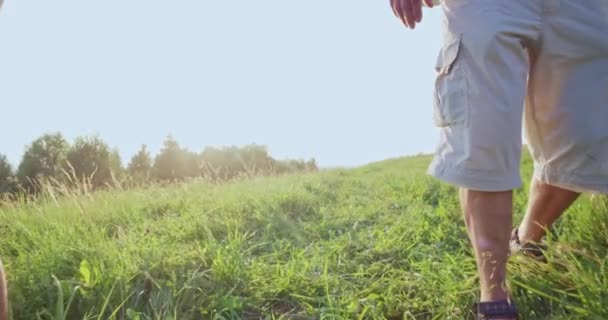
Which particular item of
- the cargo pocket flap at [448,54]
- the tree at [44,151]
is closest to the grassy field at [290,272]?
the cargo pocket flap at [448,54]

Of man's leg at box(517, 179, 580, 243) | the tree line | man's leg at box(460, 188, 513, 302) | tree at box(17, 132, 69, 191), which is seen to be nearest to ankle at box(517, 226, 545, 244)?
man's leg at box(517, 179, 580, 243)

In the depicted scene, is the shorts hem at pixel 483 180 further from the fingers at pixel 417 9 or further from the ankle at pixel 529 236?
the ankle at pixel 529 236

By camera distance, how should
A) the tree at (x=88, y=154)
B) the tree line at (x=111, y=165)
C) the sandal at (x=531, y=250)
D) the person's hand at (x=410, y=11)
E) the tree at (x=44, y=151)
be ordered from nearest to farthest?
the person's hand at (x=410, y=11), the sandal at (x=531, y=250), the tree line at (x=111, y=165), the tree at (x=44, y=151), the tree at (x=88, y=154)

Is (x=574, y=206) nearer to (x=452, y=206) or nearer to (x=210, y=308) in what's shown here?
(x=452, y=206)

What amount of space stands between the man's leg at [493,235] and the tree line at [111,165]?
3.25m

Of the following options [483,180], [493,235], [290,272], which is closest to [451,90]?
[483,180]

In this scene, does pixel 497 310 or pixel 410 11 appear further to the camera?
pixel 410 11

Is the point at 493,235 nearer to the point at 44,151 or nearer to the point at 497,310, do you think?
the point at 497,310

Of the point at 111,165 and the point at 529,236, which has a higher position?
the point at 111,165

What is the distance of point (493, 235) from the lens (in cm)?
146

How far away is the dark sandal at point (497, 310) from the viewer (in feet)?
4.69

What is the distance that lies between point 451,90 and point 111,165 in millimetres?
18877

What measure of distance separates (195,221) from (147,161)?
21144 millimetres

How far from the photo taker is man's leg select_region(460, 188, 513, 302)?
1.46 meters
